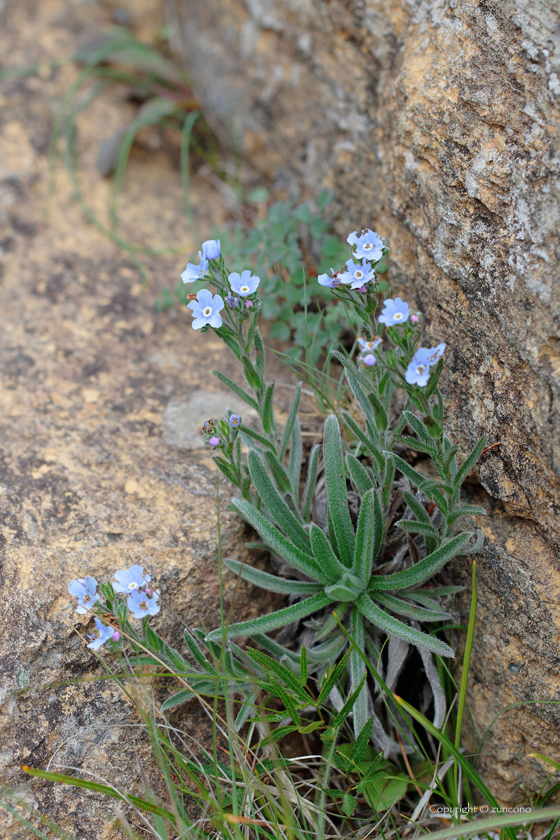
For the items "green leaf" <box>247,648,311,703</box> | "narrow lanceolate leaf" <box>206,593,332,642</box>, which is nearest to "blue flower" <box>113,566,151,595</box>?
"narrow lanceolate leaf" <box>206,593,332,642</box>

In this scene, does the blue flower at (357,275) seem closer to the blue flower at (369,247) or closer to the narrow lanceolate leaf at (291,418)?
the blue flower at (369,247)

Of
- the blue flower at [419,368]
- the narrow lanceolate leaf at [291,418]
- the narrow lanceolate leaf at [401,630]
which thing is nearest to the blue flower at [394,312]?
the blue flower at [419,368]

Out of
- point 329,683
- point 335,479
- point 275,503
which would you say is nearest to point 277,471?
point 275,503

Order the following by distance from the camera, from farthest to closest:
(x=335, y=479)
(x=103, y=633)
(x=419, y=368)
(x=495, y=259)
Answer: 1. (x=335, y=479)
2. (x=495, y=259)
3. (x=103, y=633)
4. (x=419, y=368)

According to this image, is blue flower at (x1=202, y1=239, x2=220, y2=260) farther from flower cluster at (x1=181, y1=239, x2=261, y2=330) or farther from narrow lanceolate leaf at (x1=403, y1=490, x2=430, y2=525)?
narrow lanceolate leaf at (x1=403, y1=490, x2=430, y2=525)

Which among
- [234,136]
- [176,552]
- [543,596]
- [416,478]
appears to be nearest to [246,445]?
[176,552]

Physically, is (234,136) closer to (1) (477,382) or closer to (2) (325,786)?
(1) (477,382)

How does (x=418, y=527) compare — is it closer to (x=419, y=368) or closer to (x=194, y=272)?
(x=419, y=368)
